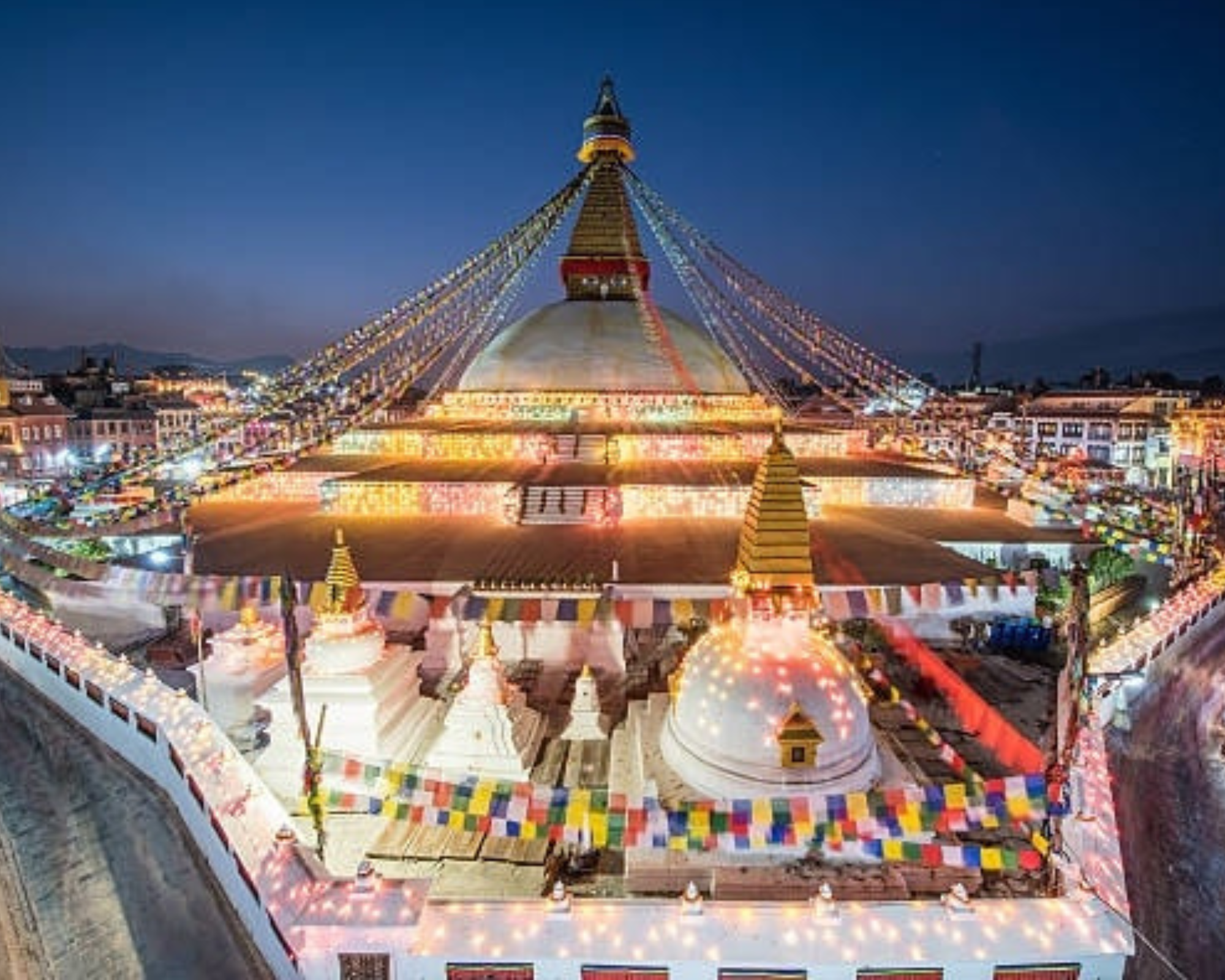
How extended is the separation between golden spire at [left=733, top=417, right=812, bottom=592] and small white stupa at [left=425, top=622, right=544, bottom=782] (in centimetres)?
291

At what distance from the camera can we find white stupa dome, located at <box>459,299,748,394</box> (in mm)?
19984

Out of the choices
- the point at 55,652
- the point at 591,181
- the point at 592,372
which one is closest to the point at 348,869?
the point at 55,652

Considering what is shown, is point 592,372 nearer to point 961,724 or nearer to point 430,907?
point 961,724

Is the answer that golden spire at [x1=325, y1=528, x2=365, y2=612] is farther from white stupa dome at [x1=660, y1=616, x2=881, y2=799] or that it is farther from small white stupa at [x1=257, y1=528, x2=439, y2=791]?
white stupa dome at [x1=660, y1=616, x2=881, y2=799]

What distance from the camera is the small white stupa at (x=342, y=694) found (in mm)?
7293

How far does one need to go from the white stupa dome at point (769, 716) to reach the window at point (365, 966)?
2758mm

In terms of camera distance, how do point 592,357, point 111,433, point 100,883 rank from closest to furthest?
1. point 100,883
2. point 592,357
3. point 111,433

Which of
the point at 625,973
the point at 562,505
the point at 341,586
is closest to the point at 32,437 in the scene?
the point at 562,505

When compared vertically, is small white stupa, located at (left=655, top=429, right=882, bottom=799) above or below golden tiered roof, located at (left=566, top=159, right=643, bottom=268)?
below

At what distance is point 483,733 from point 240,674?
3.56 m

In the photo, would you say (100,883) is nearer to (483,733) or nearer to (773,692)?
(483,733)

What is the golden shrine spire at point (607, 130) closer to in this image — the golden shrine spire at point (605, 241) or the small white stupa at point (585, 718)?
the golden shrine spire at point (605, 241)

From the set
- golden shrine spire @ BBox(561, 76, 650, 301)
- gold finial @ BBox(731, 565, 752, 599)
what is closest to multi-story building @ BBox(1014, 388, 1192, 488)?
golden shrine spire @ BBox(561, 76, 650, 301)

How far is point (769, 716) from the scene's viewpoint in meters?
5.85
